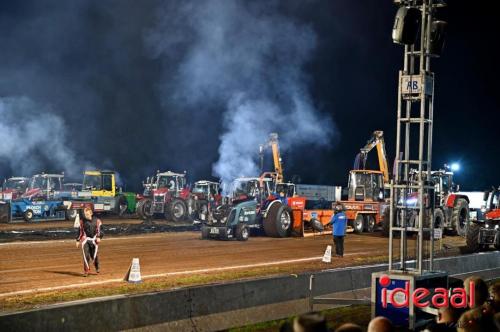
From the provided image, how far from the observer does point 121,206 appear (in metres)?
38.8

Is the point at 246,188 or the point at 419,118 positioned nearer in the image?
the point at 419,118

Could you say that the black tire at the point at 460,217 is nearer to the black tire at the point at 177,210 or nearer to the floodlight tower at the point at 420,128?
the black tire at the point at 177,210

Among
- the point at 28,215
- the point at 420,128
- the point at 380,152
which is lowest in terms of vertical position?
the point at 28,215

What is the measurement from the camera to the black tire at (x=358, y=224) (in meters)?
31.3

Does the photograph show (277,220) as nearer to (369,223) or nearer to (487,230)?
(369,223)

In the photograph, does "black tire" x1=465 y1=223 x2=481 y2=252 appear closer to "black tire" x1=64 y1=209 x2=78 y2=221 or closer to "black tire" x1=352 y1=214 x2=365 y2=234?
"black tire" x1=352 y1=214 x2=365 y2=234

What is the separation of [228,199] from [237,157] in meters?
12.6

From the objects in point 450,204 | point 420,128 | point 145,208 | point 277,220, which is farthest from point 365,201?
point 420,128

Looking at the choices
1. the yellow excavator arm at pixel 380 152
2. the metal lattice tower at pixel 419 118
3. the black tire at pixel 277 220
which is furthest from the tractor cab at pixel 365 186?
the metal lattice tower at pixel 419 118

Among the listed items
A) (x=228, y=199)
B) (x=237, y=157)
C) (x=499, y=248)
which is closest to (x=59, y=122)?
(x=237, y=157)

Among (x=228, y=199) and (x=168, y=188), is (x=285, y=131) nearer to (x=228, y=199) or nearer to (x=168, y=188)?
(x=168, y=188)

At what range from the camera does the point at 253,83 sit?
1971 inches

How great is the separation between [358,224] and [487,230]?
9118 mm

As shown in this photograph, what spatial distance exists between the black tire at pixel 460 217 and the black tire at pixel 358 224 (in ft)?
12.7
